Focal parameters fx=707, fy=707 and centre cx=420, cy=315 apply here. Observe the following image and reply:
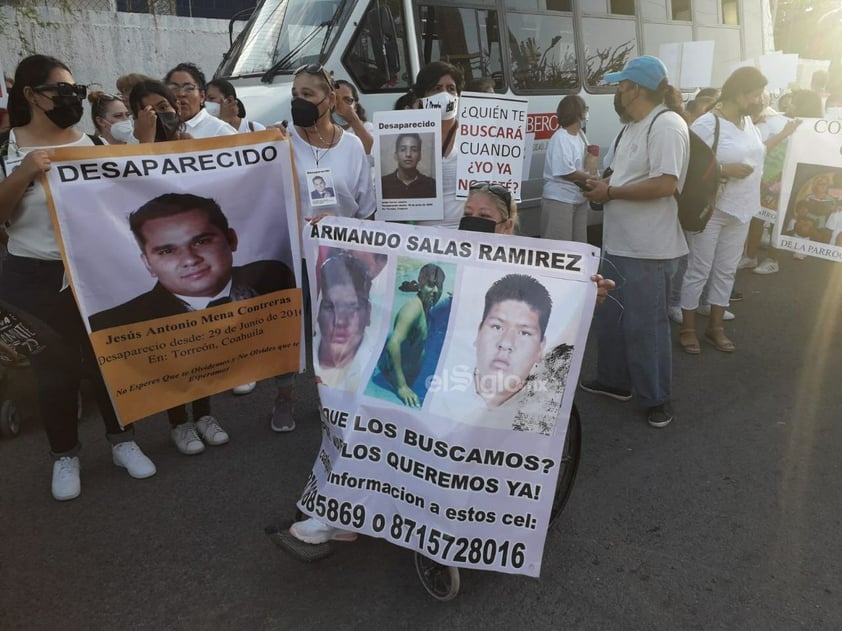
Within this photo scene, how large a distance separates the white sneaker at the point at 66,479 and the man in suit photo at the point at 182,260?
0.83 m

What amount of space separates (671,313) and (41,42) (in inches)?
385

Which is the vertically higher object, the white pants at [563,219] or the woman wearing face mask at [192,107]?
the woman wearing face mask at [192,107]

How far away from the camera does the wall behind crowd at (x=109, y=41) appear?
1026 cm

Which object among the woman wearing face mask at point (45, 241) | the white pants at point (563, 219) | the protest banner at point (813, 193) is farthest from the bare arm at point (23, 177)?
the protest banner at point (813, 193)

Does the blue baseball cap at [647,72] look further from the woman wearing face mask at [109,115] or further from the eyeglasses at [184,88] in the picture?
the woman wearing face mask at [109,115]

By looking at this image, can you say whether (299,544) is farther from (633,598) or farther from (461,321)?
(633,598)

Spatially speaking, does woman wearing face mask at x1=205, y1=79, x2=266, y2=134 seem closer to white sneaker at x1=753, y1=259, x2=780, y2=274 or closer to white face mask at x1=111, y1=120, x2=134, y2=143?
white face mask at x1=111, y1=120, x2=134, y2=143

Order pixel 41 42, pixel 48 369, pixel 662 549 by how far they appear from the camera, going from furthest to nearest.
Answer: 1. pixel 41 42
2. pixel 48 369
3. pixel 662 549

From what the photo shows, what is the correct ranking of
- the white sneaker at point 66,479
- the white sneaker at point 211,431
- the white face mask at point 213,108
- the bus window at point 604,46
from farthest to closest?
1. the bus window at point 604,46
2. the white face mask at point 213,108
3. the white sneaker at point 211,431
4. the white sneaker at point 66,479

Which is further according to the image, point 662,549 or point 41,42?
point 41,42

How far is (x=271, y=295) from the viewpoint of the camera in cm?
359

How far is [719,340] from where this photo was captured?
549cm

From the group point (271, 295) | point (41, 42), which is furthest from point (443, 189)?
point (41, 42)

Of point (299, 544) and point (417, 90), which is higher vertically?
point (417, 90)
